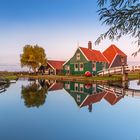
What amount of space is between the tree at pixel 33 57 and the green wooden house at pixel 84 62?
12.1m

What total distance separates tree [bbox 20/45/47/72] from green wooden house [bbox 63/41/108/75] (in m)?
12.1

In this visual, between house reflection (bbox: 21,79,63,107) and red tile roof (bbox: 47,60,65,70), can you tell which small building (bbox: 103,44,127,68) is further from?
house reflection (bbox: 21,79,63,107)

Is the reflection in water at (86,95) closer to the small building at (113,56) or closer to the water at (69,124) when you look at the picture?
the water at (69,124)

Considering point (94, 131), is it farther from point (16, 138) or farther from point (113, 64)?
point (113, 64)

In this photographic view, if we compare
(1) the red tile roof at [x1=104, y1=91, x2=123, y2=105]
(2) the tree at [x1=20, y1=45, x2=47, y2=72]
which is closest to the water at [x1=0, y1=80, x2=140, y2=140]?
(1) the red tile roof at [x1=104, y1=91, x2=123, y2=105]

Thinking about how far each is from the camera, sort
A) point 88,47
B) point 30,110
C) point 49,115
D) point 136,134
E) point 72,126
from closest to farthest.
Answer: point 136,134 < point 72,126 < point 49,115 < point 30,110 < point 88,47

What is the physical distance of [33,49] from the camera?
6450 cm

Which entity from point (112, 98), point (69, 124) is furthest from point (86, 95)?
point (69, 124)

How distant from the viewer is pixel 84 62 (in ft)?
162

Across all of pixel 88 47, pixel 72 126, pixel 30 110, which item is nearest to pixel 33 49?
pixel 88 47

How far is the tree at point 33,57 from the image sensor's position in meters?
63.4

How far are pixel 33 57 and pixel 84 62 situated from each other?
1819cm

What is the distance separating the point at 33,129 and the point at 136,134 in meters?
4.12

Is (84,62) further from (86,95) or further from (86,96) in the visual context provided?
(86,96)
